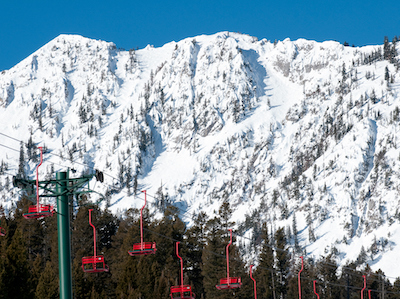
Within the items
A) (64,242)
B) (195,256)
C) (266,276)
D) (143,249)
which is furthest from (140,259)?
(64,242)

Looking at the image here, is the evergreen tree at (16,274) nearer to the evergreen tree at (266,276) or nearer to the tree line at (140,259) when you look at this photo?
the tree line at (140,259)

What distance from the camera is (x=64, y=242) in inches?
1347

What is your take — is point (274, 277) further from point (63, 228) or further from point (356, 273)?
point (63, 228)

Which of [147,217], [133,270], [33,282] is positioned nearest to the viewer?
[33,282]

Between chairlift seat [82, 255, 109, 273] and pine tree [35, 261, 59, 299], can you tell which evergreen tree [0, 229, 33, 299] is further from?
chairlift seat [82, 255, 109, 273]

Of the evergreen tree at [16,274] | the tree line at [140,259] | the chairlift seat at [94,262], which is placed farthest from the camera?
the tree line at [140,259]

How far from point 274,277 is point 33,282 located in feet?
167

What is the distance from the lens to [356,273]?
123 meters

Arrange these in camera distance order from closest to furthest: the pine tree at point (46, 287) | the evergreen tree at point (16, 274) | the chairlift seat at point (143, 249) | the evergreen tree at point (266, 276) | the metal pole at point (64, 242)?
1. the metal pole at point (64, 242)
2. the chairlift seat at point (143, 249)
3. the evergreen tree at point (16, 274)
4. the pine tree at point (46, 287)
5. the evergreen tree at point (266, 276)

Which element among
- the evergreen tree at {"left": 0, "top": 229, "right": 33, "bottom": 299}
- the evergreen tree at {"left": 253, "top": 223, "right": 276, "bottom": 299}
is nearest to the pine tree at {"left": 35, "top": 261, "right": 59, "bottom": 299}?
the evergreen tree at {"left": 0, "top": 229, "right": 33, "bottom": 299}

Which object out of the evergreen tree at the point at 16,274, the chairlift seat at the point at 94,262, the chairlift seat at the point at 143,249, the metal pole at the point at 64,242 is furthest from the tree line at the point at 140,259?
the metal pole at the point at 64,242

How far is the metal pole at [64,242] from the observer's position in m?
33.5

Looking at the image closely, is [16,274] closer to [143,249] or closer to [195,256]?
[143,249]

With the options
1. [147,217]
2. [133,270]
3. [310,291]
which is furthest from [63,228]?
[310,291]
